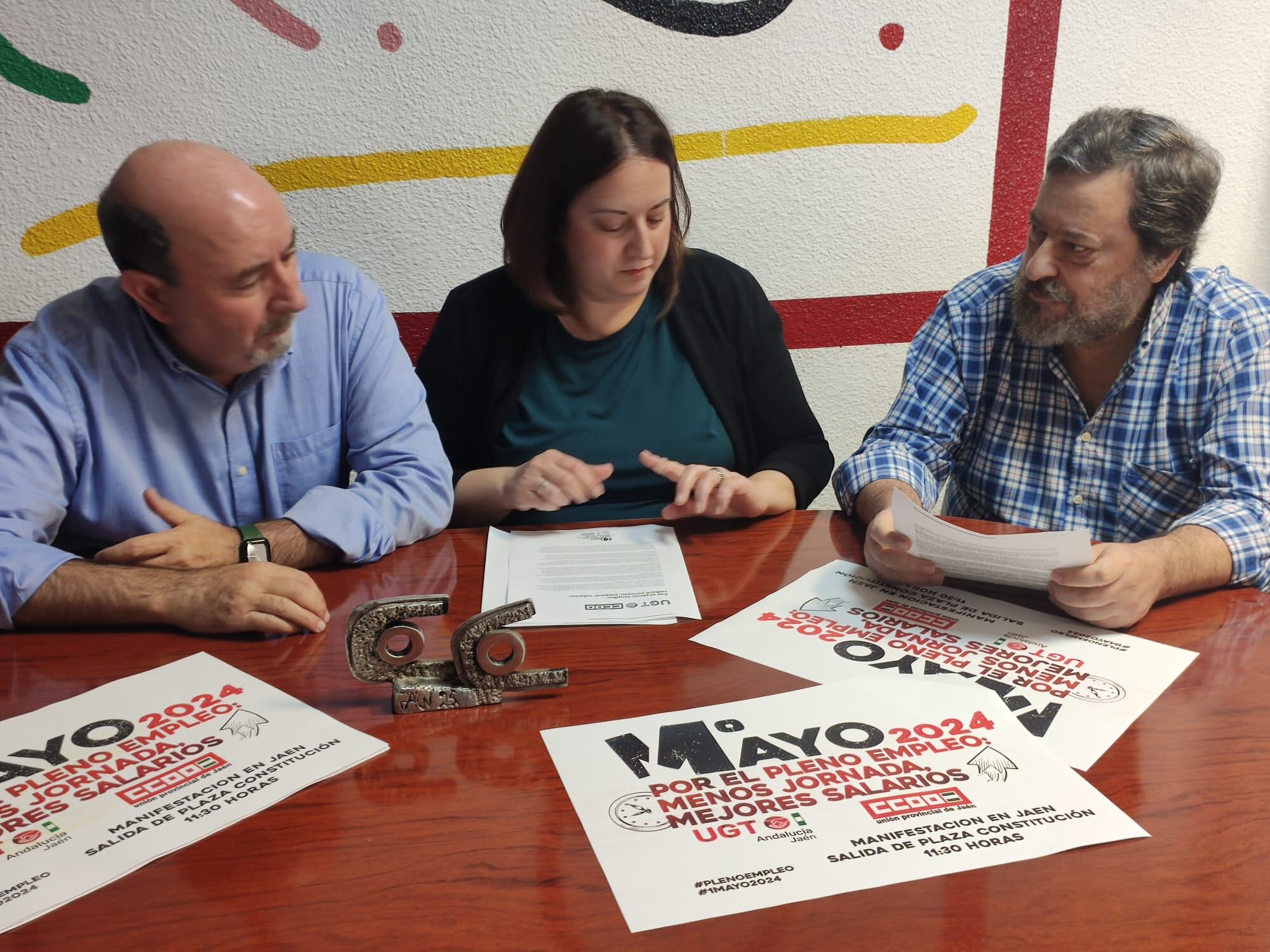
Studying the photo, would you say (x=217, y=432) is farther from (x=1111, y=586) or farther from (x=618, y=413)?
(x=1111, y=586)

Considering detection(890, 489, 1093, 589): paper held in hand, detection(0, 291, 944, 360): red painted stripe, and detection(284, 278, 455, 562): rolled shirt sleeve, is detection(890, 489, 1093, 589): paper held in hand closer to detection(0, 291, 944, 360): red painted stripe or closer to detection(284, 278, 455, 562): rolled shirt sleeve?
detection(284, 278, 455, 562): rolled shirt sleeve

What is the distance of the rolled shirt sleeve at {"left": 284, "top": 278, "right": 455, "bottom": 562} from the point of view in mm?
1442

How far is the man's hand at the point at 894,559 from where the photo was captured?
132 cm

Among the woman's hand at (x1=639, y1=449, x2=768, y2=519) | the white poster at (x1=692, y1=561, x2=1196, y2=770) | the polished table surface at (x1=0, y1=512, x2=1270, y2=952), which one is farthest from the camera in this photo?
the woman's hand at (x1=639, y1=449, x2=768, y2=519)

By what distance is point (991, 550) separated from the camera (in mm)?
1198

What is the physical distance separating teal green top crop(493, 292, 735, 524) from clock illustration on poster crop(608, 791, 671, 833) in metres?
1.08

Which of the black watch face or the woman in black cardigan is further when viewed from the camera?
the woman in black cardigan

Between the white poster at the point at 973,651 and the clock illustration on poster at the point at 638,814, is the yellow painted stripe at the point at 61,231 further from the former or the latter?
the clock illustration on poster at the point at 638,814

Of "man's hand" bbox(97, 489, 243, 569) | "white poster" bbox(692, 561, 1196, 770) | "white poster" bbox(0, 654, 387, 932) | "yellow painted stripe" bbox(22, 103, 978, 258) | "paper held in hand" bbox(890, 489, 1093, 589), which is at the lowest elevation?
"white poster" bbox(692, 561, 1196, 770)

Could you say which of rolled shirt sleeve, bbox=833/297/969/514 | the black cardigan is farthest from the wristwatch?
rolled shirt sleeve, bbox=833/297/969/514

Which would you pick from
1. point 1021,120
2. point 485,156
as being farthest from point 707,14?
point 1021,120

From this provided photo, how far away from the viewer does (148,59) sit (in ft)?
6.94

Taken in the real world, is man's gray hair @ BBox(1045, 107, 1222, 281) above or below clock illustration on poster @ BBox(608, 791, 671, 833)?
above

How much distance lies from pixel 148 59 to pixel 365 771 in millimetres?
1851
